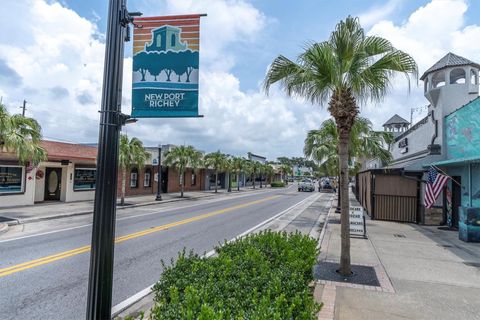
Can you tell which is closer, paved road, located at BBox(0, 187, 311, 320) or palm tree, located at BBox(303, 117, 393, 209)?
paved road, located at BBox(0, 187, 311, 320)

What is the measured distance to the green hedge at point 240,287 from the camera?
282cm

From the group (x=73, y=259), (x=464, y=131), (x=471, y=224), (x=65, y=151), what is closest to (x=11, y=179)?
(x=65, y=151)

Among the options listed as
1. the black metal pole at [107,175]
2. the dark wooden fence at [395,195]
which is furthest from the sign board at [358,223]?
the black metal pole at [107,175]

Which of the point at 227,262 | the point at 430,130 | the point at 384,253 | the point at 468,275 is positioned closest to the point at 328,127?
the point at 430,130

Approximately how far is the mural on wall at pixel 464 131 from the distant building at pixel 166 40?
12069 millimetres

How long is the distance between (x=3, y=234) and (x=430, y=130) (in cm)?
1968

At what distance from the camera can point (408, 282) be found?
6.34m

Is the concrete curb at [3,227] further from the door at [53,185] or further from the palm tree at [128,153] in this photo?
the door at [53,185]

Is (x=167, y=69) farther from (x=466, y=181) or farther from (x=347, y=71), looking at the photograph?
(x=466, y=181)

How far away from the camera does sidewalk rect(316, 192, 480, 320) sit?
16.1 feet

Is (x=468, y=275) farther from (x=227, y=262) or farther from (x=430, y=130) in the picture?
(x=430, y=130)

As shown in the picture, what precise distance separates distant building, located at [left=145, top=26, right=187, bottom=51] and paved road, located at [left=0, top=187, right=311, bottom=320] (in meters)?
4.38

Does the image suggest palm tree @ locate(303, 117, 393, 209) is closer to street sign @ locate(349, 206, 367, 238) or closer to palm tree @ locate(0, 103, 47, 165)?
street sign @ locate(349, 206, 367, 238)

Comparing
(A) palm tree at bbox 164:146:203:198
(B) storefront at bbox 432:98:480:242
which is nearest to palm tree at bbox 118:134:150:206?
(A) palm tree at bbox 164:146:203:198
